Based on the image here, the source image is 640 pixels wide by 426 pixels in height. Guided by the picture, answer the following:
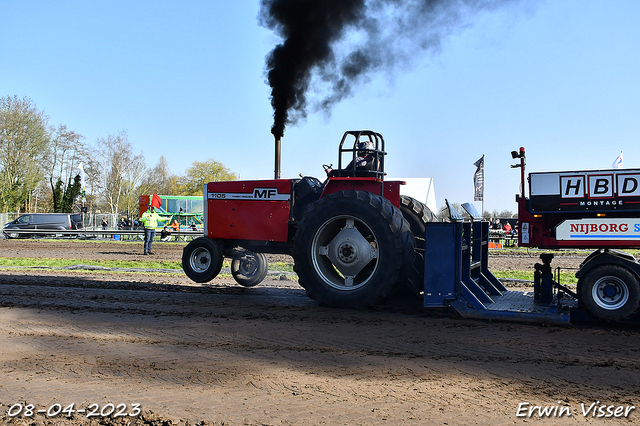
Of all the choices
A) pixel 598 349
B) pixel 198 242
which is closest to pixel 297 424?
pixel 598 349

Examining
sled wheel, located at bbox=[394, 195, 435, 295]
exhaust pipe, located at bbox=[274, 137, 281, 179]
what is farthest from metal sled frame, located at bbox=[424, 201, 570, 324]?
exhaust pipe, located at bbox=[274, 137, 281, 179]

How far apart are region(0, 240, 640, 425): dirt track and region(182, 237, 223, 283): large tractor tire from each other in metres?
1.24

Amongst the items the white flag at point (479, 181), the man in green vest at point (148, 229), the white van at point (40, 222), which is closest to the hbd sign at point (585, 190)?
the man in green vest at point (148, 229)

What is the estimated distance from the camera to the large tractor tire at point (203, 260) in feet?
26.1

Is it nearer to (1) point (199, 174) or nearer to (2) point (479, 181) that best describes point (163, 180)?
(1) point (199, 174)

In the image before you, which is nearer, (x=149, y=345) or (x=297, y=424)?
(x=297, y=424)

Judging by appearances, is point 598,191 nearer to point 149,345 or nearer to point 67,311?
point 149,345

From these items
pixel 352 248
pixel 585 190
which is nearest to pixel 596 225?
pixel 585 190

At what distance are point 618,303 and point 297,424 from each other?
4000mm

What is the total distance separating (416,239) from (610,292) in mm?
2490

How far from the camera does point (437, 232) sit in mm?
5930

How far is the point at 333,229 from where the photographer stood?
673 centimetres

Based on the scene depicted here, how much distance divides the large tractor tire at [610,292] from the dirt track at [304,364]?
200 millimetres

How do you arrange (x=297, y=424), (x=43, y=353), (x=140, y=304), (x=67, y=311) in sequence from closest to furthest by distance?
(x=297, y=424) < (x=43, y=353) < (x=67, y=311) < (x=140, y=304)
